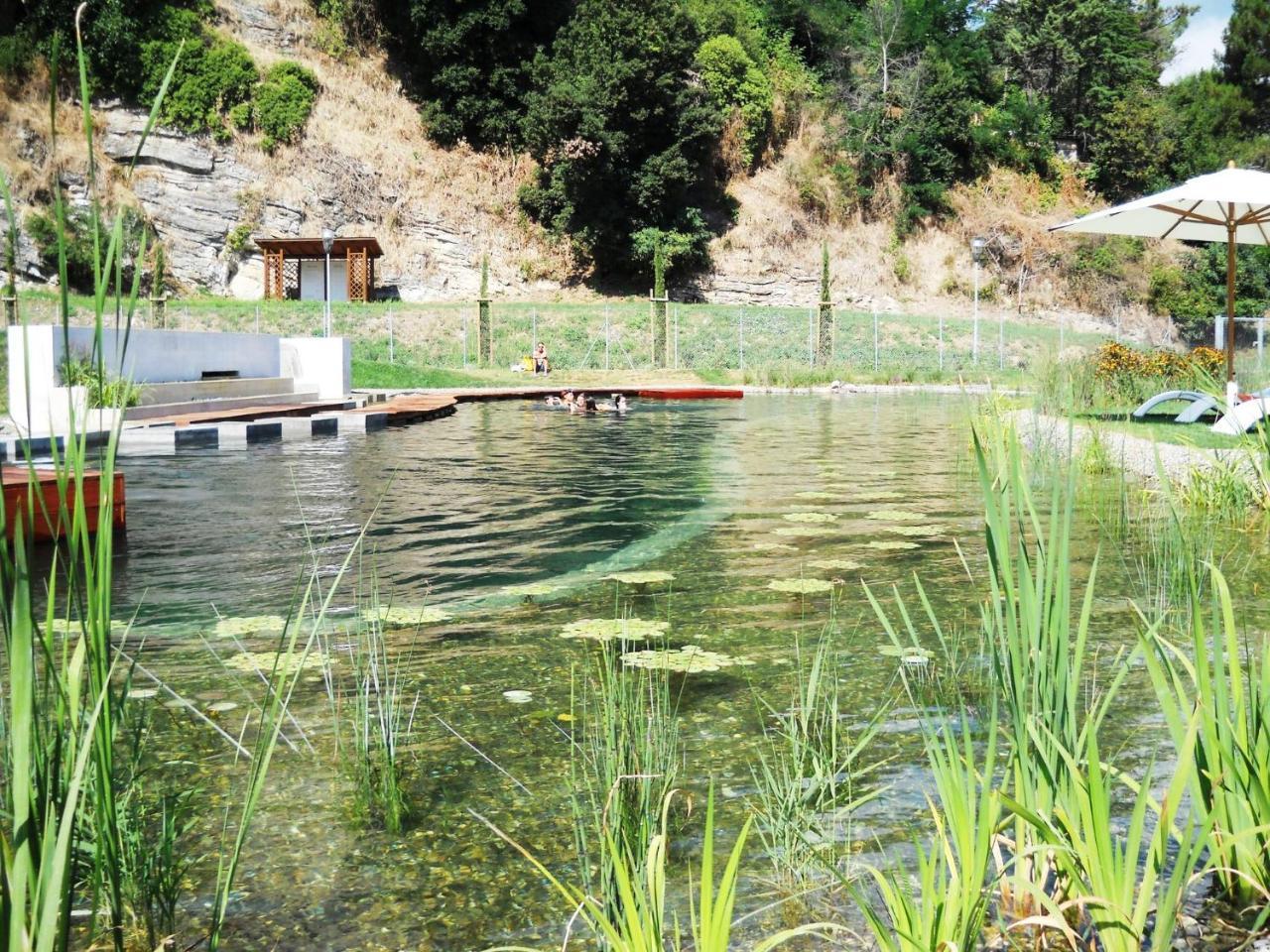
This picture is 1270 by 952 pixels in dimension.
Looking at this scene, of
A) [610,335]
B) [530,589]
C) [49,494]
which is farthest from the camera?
[610,335]

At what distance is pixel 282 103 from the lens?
37.1 metres

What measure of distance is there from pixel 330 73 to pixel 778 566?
37.9 metres

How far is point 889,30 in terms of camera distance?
146ft

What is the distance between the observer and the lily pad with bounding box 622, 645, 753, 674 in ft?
13.0

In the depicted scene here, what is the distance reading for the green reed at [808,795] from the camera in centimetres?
252

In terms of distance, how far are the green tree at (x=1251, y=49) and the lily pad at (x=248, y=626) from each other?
53.1 meters

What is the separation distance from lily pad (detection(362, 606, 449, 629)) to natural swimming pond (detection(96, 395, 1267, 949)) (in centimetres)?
12

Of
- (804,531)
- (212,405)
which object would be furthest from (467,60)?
(804,531)

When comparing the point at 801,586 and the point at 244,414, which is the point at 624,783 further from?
the point at 244,414

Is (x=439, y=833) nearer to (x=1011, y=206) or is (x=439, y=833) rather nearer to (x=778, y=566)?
(x=778, y=566)

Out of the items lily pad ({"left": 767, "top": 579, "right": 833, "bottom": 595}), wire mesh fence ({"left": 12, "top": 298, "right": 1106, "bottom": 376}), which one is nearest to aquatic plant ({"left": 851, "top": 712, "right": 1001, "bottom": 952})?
lily pad ({"left": 767, "top": 579, "right": 833, "bottom": 595})

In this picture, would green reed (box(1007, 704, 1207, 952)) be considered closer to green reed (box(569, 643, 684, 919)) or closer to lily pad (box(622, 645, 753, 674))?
green reed (box(569, 643, 684, 919))

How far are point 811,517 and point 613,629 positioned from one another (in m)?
3.33

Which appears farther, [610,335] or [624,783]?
A: [610,335]
